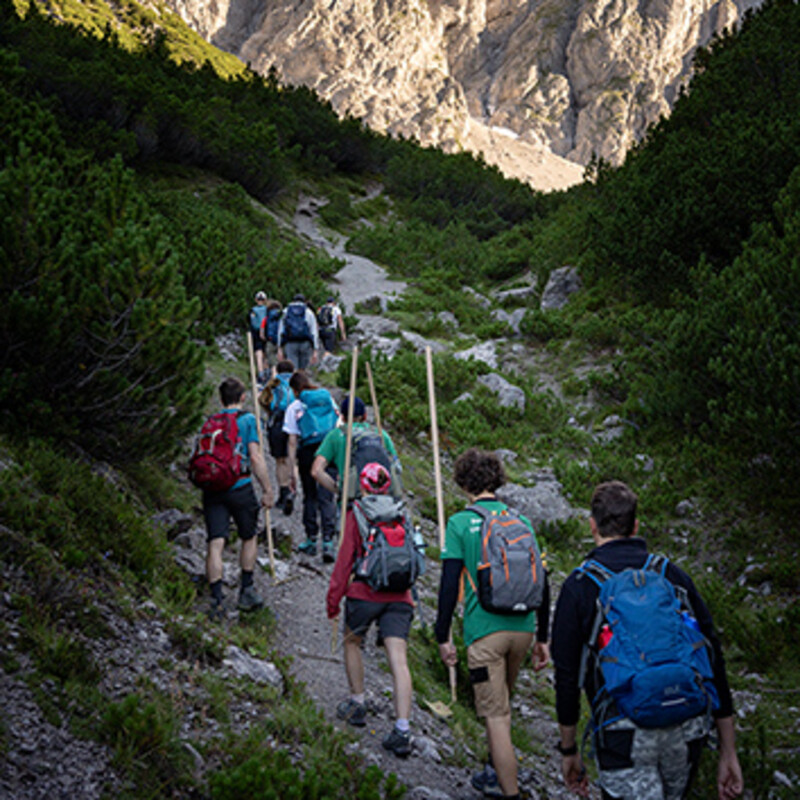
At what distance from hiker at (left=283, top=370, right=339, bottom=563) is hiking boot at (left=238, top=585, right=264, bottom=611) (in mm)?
1514

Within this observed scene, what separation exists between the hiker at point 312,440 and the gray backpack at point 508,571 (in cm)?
355

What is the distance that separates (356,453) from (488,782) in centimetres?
250

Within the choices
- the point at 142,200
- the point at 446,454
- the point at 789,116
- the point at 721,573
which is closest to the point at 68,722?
the point at 142,200

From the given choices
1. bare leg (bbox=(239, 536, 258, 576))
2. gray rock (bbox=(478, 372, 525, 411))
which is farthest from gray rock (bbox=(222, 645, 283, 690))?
gray rock (bbox=(478, 372, 525, 411))

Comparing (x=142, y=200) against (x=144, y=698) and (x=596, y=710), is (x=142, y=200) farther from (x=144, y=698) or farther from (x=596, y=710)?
(x=596, y=710)

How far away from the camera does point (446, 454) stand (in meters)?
11.0

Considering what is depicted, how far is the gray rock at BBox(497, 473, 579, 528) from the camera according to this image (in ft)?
30.7

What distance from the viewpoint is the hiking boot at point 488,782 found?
3.53 metres

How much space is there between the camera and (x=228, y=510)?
16.5ft

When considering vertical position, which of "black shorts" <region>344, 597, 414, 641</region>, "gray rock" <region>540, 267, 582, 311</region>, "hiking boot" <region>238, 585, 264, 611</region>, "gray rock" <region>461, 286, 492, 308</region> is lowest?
"hiking boot" <region>238, 585, 264, 611</region>

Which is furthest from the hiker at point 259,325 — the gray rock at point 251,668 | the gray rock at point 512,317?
the gray rock at point 251,668

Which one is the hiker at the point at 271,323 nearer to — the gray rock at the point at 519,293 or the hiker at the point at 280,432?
the hiker at the point at 280,432

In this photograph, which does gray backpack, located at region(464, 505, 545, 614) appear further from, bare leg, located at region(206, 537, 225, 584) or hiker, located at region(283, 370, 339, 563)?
hiker, located at region(283, 370, 339, 563)

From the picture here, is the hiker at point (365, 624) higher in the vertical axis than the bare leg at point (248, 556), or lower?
higher
